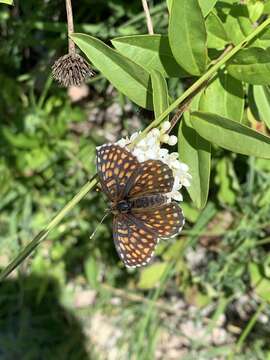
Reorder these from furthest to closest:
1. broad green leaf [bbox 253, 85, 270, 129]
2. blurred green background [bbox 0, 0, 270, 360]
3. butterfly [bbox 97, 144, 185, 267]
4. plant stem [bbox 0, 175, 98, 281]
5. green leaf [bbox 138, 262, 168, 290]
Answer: green leaf [bbox 138, 262, 168, 290] < blurred green background [bbox 0, 0, 270, 360] < broad green leaf [bbox 253, 85, 270, 129] < butterfly [bbox 97, 144, 185, 267] < plant stem [bbox 0, 175, 98, 281]

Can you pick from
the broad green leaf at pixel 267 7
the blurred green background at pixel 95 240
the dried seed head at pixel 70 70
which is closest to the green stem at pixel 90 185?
the broad green leaf at pixel 267 7

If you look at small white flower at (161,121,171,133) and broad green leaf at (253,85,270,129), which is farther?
broad green leaf at (253,85,270,129)

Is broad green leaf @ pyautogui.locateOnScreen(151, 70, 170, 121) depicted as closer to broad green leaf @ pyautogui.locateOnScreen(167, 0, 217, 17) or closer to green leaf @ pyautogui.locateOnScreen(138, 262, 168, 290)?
broad green leaf @ pyautogui.locateOnScreen(167, 0, 217, 17)

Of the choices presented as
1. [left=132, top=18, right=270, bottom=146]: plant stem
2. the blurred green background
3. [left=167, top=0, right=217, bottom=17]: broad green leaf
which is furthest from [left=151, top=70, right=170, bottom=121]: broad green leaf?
the blurred green background

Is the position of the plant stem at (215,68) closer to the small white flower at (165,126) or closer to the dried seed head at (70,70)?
the small white flower at (165,126)

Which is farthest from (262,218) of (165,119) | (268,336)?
(165,119)

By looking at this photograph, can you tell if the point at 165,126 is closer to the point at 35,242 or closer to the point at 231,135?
the point at 231,135

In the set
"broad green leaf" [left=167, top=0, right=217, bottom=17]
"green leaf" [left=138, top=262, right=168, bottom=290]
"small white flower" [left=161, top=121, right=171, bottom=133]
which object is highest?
"broad green leaf" [left=167, top=0, right=217, bottom=17]
